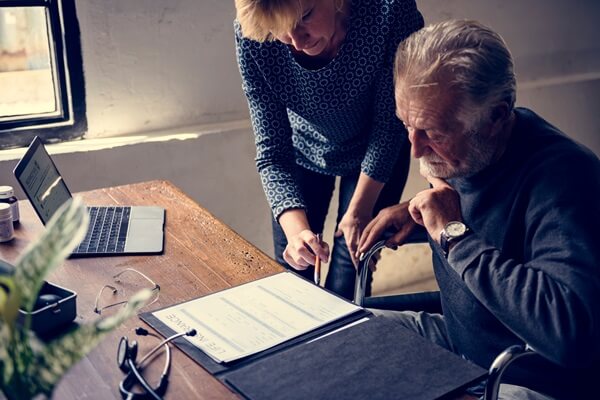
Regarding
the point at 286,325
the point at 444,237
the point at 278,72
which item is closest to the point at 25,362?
the point at 286,325

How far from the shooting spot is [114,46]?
7.50ft

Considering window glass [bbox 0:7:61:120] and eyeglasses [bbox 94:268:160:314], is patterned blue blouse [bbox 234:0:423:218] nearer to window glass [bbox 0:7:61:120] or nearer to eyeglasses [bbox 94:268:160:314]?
eyeglasses [bbox 94:268:160:314]

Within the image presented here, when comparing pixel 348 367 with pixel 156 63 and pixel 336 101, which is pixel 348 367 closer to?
pixel 336 101

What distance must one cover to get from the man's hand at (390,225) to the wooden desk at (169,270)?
0.90 feet

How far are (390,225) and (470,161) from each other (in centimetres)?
34

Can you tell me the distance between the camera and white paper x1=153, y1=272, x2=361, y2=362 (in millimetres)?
1141

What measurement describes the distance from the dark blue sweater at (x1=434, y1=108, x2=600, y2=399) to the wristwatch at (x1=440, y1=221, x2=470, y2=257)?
0.05ft

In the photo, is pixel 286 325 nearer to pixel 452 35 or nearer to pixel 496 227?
pixel 496 227

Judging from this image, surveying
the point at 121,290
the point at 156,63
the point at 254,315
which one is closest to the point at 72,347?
the point at 254,315

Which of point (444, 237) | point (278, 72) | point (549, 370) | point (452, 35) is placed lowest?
point (549, 370)

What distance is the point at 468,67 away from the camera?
1.22 m

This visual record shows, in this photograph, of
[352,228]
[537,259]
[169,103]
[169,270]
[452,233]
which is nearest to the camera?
[537,259]

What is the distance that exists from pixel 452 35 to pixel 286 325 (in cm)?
60

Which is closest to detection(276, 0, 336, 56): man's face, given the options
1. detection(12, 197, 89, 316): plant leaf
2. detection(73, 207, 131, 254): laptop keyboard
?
detection(73, 207, 131, 254): laptop keyboard
